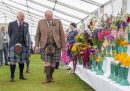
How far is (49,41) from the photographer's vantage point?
27.7 feet

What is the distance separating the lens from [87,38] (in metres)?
→ 8.52

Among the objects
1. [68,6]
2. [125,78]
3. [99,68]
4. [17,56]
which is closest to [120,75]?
[125,78]

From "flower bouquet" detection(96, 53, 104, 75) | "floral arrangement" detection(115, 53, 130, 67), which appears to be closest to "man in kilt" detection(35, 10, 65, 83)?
"flower bouquet" detection(96, 53, 104, 75)

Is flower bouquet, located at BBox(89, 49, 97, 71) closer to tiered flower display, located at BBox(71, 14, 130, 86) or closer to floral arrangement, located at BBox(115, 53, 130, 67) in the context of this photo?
tiered flower display, located at BBox(71, 14, 130, 86)

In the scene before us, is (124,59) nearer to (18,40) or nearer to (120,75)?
(120,75)

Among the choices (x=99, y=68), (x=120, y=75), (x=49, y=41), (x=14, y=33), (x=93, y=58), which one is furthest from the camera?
(x=14, y=33)

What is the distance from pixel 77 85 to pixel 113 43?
2.20m

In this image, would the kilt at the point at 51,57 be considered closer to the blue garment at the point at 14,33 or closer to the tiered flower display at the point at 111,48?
the tiered flower display at the point at 111,48

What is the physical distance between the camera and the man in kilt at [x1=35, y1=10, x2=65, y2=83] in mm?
8391

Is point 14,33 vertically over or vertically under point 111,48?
over

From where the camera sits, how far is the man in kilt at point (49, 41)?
8.39 m

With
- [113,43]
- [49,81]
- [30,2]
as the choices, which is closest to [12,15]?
[30,2]

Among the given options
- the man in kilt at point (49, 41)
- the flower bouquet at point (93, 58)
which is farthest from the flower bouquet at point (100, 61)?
the man in kilt at point (49, 41)

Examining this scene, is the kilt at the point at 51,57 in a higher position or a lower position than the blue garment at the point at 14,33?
lower
